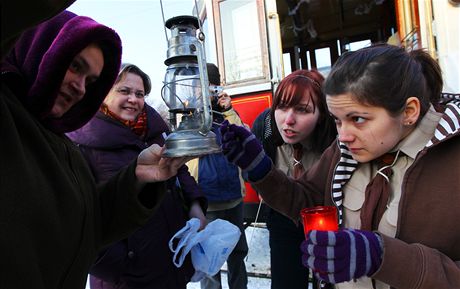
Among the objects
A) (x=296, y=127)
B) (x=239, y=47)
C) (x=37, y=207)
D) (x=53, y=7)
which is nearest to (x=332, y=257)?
(x=37, y=207)

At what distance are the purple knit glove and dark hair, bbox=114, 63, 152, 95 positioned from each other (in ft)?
5.06

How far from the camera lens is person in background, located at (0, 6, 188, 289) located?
67 cm

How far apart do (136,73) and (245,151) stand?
1.07 metres

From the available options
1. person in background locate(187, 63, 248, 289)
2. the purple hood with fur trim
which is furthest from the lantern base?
person in background locate(187, 63, 248, 289)

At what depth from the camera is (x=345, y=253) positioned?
Result: 0.90 metres

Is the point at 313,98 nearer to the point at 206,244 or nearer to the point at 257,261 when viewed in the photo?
the point at 206,244

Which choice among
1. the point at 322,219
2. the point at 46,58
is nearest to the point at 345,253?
the point at 322,219

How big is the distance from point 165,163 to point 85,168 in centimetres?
27

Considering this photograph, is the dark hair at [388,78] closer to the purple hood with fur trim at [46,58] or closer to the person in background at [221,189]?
the purple hood with fur trim at [46,58]

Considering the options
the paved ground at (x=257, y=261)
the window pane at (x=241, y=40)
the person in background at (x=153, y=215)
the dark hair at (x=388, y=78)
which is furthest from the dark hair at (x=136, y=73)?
the paved ground at (x=257, y=261)

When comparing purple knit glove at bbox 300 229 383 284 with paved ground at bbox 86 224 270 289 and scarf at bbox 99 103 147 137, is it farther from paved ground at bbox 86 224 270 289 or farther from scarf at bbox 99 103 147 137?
paved ground at bbox 86 224 270 289

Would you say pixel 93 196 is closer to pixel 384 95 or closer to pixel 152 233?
pixel 152 233

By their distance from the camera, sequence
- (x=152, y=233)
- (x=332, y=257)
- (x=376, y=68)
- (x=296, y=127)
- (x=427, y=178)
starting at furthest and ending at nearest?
1. (x=296, y=127)
2. (x=152, y=233)
3. (x=376, y=68)
4. (x=427, y=178)
5. (x=332, y=257)

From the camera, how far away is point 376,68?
44.3 inches
